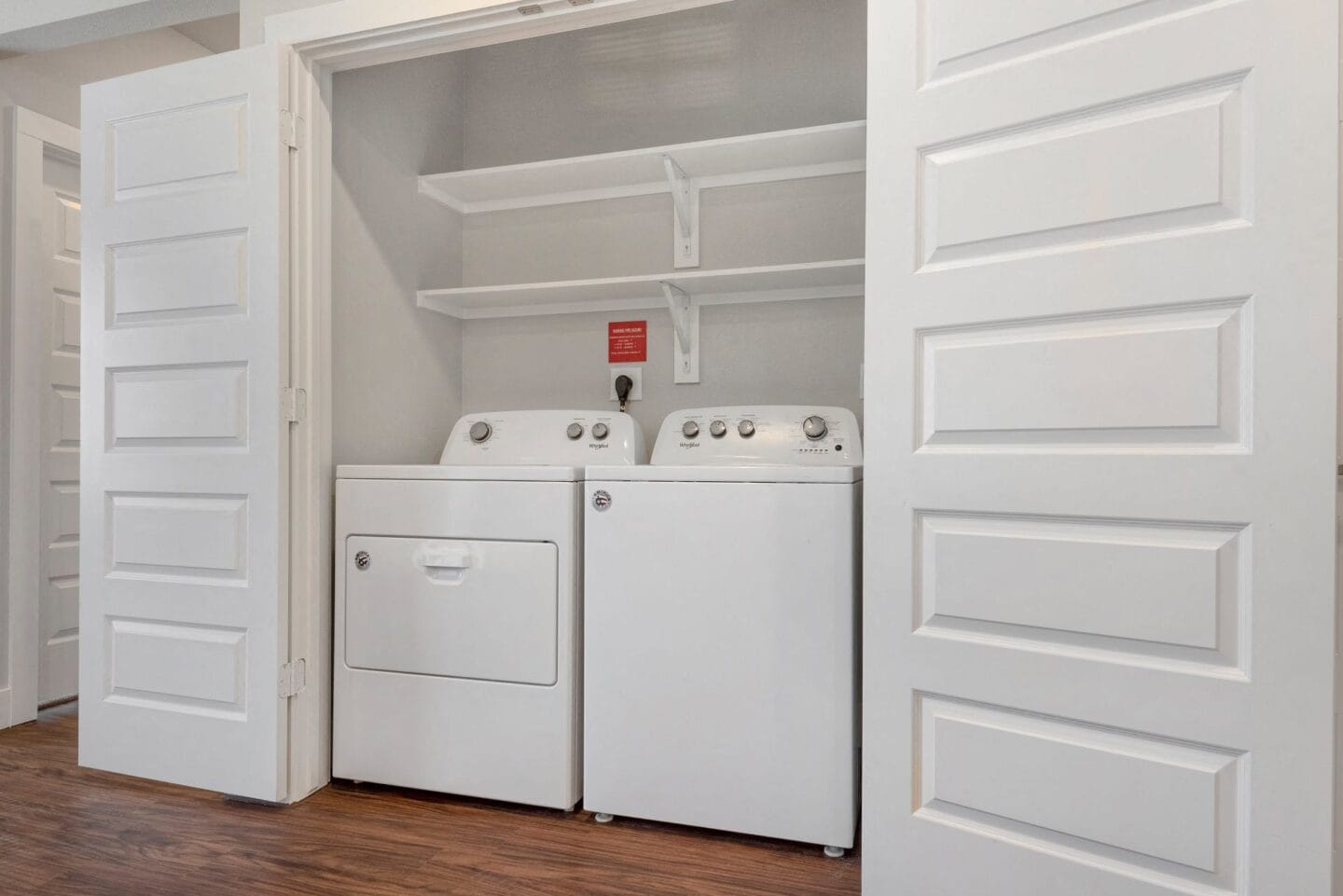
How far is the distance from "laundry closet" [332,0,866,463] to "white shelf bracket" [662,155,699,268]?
12 millimetres

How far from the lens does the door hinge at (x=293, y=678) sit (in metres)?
2.00

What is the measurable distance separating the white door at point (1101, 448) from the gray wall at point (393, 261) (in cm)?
143

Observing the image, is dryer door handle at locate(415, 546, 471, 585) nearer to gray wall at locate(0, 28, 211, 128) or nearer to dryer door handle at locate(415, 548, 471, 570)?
dryer door handle at locate(415, 548, 471, 570)

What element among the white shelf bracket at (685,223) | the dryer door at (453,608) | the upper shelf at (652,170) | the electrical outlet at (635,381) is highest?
the upper shelf at (652,170)

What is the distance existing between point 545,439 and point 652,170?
0.86 metres

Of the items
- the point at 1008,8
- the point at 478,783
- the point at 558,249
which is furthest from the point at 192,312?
the point at 1008,8

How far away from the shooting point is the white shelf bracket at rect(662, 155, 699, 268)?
248 cm

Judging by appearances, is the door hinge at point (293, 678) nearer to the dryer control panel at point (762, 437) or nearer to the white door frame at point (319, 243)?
the white door frame at point (319, 243)

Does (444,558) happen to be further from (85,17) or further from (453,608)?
(85,17)

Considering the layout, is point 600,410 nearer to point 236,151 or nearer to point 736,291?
point 736,291

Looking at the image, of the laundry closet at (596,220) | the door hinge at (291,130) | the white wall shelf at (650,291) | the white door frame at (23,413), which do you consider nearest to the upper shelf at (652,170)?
the laundry closet at (596,220)

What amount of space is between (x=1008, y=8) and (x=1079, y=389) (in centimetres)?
64

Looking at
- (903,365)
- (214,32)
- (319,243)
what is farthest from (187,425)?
(214,32)

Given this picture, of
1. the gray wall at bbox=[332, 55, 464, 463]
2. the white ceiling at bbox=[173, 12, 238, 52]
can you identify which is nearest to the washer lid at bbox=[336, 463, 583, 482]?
the gray wall at bbox=[332, 55, 464, 463]
